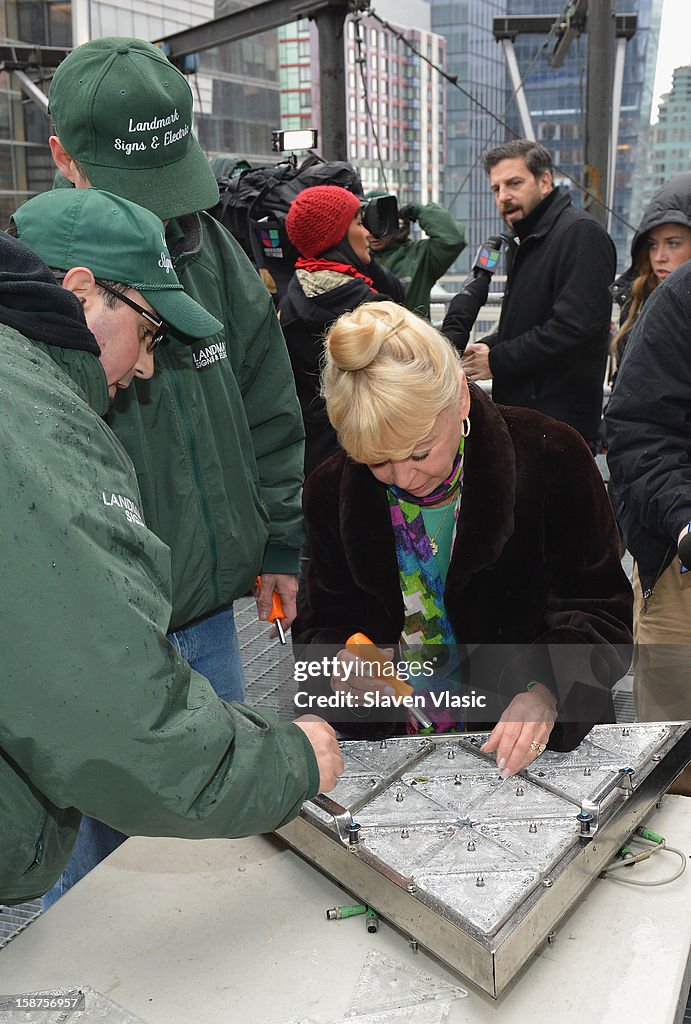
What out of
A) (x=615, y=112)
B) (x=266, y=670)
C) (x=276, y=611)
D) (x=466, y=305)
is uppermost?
(x=615, y=112)

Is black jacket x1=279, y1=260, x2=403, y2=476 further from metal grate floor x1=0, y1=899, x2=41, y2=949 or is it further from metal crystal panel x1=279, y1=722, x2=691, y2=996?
metal crystal panel x1=279, y1=722, x2=691, y2=996

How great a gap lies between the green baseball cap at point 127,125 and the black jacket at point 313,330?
1.24 m

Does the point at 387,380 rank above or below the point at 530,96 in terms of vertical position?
below

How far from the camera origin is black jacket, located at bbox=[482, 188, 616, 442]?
10.1ft

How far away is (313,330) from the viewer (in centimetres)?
302

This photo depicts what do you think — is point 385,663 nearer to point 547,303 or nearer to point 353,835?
point 353,835

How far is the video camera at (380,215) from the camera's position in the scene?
12.6 ft

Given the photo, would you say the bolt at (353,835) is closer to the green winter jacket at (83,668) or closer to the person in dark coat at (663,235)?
the green winter jacket at (83,668)

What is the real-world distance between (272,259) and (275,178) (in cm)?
43

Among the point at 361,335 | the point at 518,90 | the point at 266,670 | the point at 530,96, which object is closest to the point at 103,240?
the point at 361,335

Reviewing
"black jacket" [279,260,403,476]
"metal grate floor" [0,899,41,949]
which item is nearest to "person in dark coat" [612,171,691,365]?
"black jacket" [279,260,403,476]

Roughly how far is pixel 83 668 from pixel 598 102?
5.44 meters

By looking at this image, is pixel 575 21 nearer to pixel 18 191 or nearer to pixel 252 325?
pixel 252 325

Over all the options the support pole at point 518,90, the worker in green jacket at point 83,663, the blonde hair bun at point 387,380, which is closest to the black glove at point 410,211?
the support pole at point 518,90
